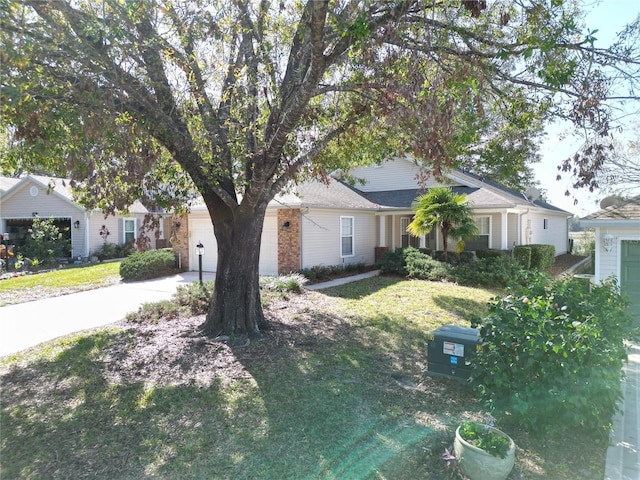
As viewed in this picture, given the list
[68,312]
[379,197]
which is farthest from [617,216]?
[68,312]

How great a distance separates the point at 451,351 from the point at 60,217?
21740 mm

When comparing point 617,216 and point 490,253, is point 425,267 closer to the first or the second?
point 490,253

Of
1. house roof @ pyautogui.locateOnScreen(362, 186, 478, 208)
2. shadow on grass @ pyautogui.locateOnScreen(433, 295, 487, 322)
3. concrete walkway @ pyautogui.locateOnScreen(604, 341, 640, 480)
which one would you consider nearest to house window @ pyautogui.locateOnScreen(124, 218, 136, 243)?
house roof @ pyautogui.locateOnScreen(362, 186, 478, 208)

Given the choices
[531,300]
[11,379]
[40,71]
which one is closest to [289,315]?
[11,379]

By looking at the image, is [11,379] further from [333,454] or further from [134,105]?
[333,454]

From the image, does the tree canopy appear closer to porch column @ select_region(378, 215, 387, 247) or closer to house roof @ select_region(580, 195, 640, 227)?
house roof @ select_region(580, 195, 640, 227)

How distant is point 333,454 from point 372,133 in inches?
240

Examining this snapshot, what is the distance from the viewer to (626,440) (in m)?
4.01

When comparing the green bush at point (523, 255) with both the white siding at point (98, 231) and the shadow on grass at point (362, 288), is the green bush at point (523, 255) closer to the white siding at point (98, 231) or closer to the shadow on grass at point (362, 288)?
the shadow on grass at point (362, 288)

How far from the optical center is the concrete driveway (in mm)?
7734

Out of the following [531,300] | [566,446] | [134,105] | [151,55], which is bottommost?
[566,446]

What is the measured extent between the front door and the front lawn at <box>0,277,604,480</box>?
446 centimetres

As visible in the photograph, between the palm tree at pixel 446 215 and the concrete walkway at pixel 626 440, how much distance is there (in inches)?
326

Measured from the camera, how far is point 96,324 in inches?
338
